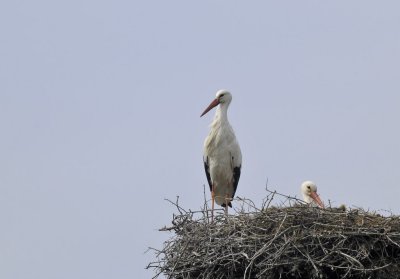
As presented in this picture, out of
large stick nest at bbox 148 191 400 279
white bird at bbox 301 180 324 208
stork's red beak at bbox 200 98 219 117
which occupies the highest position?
stork's red beak at bbox 200 98 219 117

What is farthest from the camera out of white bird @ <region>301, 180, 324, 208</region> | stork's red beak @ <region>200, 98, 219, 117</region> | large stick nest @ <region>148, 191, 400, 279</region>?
stork's red beak @ <region>200, 98, 219, 117</region>

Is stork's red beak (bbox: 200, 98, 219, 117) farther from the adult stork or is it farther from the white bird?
the white bird

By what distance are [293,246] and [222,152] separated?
3029mm

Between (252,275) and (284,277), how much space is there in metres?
0.22

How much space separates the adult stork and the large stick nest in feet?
7.64

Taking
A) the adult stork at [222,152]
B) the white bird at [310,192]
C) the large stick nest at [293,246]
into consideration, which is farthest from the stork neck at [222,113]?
the large stick nest at [293,246]

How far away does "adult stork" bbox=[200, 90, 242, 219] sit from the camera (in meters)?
10.5

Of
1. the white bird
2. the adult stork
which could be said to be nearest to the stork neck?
the adult stork

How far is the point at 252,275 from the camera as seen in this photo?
25.3 ft

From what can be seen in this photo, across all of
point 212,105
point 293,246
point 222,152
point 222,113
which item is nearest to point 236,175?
point 222,152

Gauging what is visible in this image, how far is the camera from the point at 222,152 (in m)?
10.5

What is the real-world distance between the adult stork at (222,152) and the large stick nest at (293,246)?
2329 millimetres

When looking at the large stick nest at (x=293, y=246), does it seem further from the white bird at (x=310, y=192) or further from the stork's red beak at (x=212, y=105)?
the stork's red beak at (x=212, y=105)

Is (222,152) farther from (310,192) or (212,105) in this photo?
(310,192)
